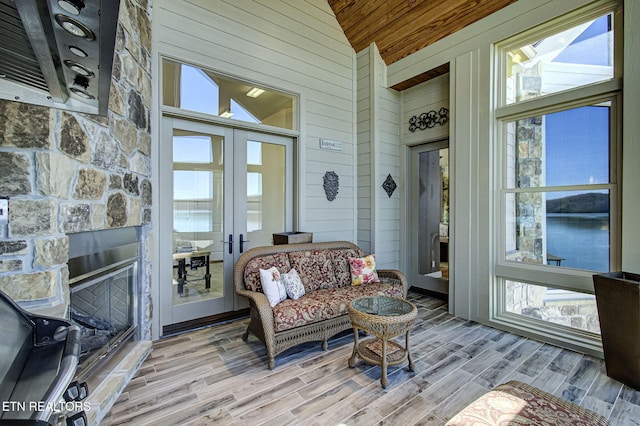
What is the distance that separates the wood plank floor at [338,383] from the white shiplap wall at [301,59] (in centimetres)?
194

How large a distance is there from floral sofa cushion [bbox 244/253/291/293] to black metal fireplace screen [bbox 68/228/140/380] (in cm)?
102

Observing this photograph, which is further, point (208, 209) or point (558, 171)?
point (208, 209)

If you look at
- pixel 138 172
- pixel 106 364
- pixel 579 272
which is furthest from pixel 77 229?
pixel 579 272

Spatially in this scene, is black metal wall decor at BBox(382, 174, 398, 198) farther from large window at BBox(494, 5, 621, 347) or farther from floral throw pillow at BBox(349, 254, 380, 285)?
large window at BBox(494, 5, 621, 347)

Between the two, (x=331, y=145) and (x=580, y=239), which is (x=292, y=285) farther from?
(x=580, y=239)

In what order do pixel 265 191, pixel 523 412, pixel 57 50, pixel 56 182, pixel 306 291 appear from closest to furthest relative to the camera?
pixel 57 50 → pixel 523 412 → pixel 56 182 → pixel 306 291 → pixel 265 191

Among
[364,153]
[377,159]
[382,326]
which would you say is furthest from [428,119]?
[382,326]

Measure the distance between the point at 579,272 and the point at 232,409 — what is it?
3.41m

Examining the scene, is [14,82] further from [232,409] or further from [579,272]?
[579,272]

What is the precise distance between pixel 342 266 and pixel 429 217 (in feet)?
6.43

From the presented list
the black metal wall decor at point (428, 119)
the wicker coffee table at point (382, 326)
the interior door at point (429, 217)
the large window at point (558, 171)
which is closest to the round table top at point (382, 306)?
the wicker coffee table at point (382, 326)

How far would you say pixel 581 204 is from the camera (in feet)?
9.48

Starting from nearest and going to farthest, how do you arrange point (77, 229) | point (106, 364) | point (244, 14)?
point (77, 229) → point (106, 364) → point (244, 14)

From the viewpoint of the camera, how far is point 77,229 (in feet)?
5.88
